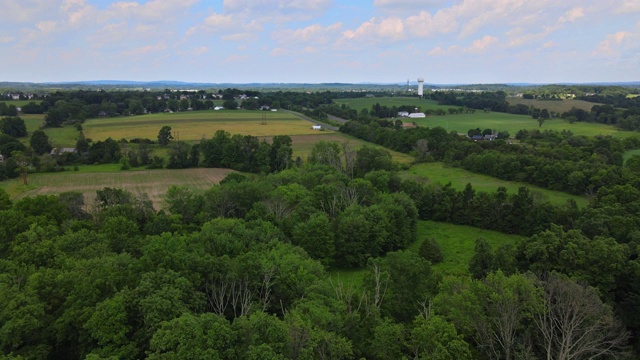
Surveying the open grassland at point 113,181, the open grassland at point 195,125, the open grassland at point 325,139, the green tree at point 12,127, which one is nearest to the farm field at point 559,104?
the open grassland at point 325,139

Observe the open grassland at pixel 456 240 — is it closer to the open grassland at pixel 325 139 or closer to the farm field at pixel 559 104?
the open grassland at pixel 325 139

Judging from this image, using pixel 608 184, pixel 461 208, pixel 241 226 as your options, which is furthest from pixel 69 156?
pixel 608 184

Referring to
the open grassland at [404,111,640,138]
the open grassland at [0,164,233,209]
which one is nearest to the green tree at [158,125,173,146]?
the open grassland at [0,164,233,209]

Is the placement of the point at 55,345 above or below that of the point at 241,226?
below

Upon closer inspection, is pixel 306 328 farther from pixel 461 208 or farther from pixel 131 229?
pixel 461 208

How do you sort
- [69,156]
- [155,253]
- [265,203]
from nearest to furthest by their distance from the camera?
[155,253], [265,203], [69,156]

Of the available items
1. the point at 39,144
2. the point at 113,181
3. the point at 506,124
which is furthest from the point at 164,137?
the point at 506,124
